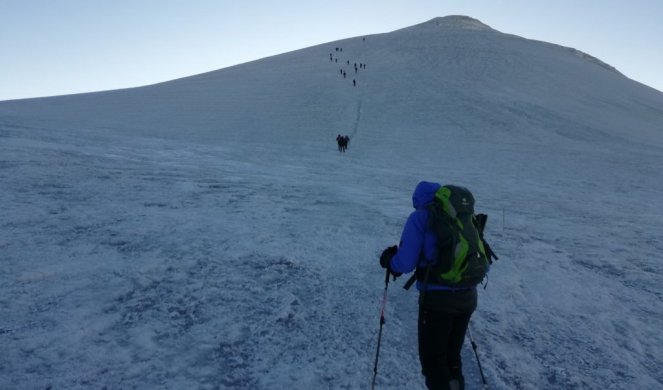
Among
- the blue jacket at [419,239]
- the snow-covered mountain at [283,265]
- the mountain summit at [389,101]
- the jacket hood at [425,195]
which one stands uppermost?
the mountain summit at [389,101]

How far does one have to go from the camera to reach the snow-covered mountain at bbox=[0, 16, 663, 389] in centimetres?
393

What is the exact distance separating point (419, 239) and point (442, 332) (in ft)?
2.48

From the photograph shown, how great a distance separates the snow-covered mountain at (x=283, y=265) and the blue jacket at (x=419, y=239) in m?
1.32

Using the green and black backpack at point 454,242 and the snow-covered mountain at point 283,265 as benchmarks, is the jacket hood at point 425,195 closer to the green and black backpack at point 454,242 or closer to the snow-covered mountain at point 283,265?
the green and black backpack at point 454,242

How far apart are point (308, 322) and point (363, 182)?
28.4 feet

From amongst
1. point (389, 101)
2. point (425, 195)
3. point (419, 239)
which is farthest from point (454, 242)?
point (389, 101)

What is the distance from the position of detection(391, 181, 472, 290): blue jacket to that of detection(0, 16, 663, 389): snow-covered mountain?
1.32 m

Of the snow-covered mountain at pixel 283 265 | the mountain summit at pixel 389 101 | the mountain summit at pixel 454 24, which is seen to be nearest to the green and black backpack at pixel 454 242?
the snow-covered mountain at pixel 283 265

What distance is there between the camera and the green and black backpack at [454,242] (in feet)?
10.2

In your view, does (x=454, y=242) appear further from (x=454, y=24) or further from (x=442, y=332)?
(x=454, y=24)

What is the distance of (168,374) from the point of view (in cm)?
363

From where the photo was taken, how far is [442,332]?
325cm

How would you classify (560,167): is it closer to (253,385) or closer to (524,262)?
(524,262)

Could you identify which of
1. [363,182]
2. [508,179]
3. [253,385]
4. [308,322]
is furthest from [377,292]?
[508,179]
